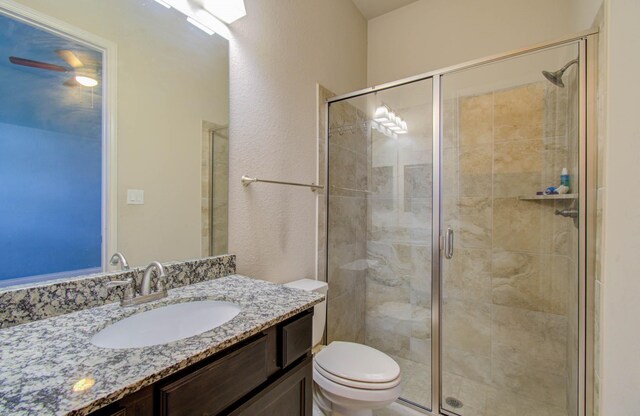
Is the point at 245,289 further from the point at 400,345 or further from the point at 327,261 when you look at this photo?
the point at 400,345

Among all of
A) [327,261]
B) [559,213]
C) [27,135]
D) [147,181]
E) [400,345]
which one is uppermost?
[27,135]

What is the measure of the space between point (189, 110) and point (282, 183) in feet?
1.90

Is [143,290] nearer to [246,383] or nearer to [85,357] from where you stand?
[85,357]

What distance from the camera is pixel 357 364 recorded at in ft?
4.76

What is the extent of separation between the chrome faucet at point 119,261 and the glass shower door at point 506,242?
1.65 metres

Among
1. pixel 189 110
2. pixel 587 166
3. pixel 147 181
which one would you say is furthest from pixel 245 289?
pixel 587 166

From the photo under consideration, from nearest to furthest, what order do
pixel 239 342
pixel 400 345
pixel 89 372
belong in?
1. pixel 89 372
2. pixel 239 342
3. pixel 400 345

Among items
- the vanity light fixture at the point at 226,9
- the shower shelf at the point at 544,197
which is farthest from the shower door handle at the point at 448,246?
the vanity light fixture at the point at 226,9

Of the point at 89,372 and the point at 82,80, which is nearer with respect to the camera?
the point at 89,372

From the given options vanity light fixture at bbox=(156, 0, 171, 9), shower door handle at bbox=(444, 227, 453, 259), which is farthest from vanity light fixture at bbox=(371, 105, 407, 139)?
vanity light fixture at bbox=(156, 0, 171, 9)

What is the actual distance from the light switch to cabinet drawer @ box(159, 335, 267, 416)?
66 centimetres

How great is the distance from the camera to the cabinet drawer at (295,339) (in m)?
0.88

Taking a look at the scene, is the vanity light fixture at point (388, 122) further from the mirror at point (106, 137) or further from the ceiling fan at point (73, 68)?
the ceiling fan at point (73, 68)

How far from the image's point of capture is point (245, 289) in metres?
1.09
